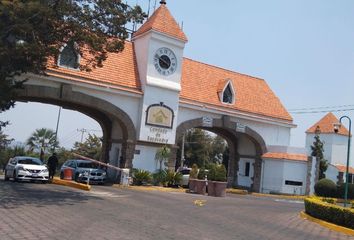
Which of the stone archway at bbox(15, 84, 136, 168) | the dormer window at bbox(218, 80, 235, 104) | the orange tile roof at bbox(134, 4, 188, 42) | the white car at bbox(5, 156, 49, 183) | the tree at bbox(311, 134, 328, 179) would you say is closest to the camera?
the white car at bbox(5, 156, 49, 183)

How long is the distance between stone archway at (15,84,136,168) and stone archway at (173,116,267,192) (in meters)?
3.43

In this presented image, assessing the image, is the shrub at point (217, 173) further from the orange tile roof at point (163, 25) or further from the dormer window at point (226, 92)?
the orange tile roof at point (163, 25)

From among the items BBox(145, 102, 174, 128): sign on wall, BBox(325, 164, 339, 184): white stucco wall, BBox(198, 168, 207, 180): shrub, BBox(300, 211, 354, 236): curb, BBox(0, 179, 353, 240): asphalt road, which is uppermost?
BBox(145, 102, 174, 128): sign on wall

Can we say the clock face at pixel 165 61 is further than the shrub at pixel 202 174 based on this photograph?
Yes

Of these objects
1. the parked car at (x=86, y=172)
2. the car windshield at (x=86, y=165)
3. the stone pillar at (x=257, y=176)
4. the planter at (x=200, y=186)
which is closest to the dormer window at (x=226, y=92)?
the stone pillar at (x=257, y=176)

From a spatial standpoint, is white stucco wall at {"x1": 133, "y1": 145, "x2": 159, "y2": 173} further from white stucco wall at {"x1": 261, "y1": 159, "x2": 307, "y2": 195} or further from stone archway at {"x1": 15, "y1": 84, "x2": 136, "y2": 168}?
white stucco wall at {"x1": 261, "y1": 159, "x2": 307, "y2": 195}

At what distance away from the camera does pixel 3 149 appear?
5072 centimetres

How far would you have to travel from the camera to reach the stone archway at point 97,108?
26.6 m

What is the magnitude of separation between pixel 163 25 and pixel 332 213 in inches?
747

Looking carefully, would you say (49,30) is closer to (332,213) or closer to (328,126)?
(332,213)

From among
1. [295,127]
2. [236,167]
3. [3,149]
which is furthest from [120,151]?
[3,149]

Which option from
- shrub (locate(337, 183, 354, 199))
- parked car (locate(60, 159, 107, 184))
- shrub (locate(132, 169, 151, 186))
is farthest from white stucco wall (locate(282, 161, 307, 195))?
parked car (locate(60, 159, 107, 184))

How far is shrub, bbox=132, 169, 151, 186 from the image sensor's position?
29.1 meters

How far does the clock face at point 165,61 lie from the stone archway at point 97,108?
4118 millimetres
